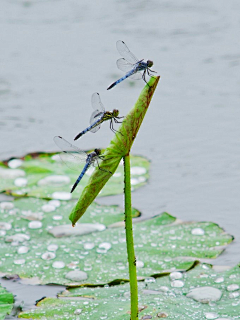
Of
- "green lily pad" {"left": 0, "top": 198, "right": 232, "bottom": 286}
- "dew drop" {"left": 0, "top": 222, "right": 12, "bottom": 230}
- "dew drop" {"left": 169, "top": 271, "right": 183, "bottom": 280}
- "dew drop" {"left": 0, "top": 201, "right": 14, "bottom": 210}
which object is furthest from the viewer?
"dew drop" {"left": 0, "top": 201, "right": 14, "bottom": 210}

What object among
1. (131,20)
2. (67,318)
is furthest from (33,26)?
(67,318)

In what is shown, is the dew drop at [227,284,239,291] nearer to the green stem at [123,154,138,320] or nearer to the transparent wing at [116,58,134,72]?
the green stem at [123,154,138,320]

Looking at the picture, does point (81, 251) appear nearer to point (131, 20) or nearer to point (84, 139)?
point (84, 139)

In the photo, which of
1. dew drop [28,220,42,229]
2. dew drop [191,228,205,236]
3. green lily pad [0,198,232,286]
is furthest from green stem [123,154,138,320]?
dew drop [28,220,42,229]

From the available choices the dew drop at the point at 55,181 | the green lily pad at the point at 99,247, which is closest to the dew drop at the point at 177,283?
the green lily pad at the point at 99,247

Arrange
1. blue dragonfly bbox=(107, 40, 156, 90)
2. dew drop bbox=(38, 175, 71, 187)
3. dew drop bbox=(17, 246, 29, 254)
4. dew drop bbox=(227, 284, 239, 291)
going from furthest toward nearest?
dew drop bbox=(38, 175, 71, 187) < dew drop bbox=(17, 246, 29, 254) < dew drop bbox=(227, 284, 239, 291) < blue dragonfly bbox=(107, 40, 156, 90)

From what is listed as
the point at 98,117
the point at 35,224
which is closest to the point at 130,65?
the point at 98,117

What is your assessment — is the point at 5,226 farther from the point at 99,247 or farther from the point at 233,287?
the point at 233,287

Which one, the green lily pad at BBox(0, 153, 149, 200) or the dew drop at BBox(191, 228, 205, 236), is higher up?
→ the green lily pad at BBox(0, 153, 149, 200)
